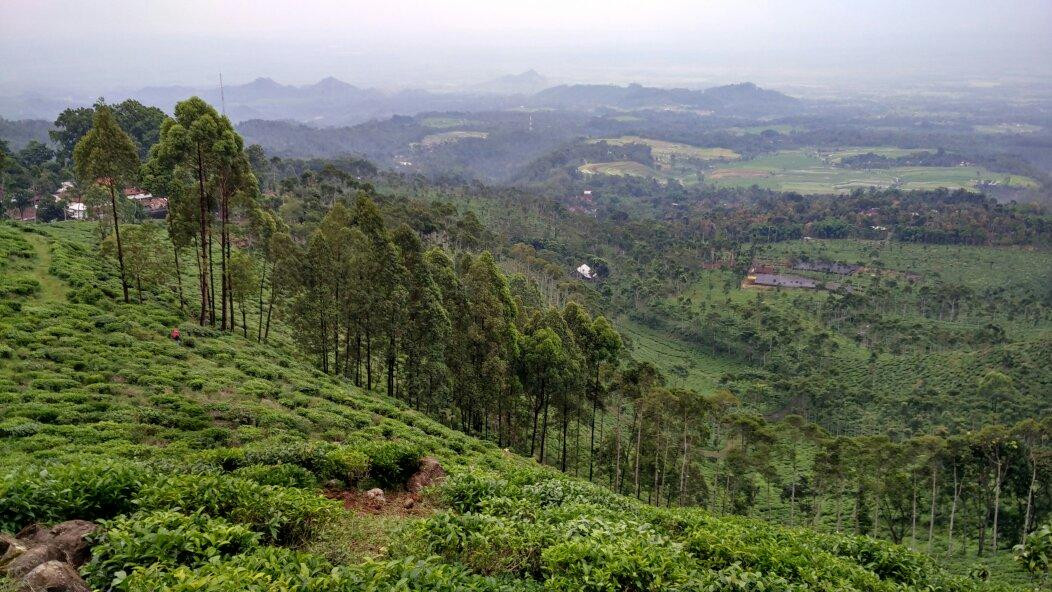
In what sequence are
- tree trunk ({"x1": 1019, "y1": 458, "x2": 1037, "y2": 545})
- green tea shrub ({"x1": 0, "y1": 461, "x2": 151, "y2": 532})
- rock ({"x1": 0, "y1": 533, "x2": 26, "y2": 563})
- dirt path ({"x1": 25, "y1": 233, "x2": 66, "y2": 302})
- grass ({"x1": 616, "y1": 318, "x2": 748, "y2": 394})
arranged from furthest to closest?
grass ({"x1": 616, "y1": 318, "x2": 748, "y2": 394}) < tree trunk ({"x1": 1019, "y1": 458, "x2": 1037, "y2": 545}) < dirt path ({"x1": 25, "y1": 233, "x2": 66, "y2": 302}) < green tea shrub ({"x1": 0, "y1": 461, "x2": 151, "y2": 532}) < rock ({"x1": 0, "y1": 533, "x2": 26, "y2": 563})

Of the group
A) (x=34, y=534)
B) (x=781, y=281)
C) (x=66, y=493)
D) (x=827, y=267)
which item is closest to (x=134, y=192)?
(x=66, y=493)

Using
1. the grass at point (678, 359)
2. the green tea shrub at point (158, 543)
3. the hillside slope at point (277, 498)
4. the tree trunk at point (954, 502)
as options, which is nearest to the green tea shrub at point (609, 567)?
the hillside slope at point (277, 498)

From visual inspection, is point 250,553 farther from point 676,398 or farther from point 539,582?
point 676,398

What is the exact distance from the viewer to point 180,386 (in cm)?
1456

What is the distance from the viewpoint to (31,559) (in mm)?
5262

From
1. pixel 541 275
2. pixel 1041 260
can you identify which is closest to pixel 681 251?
pixel 541 275

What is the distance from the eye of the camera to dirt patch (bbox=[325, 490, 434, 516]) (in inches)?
375

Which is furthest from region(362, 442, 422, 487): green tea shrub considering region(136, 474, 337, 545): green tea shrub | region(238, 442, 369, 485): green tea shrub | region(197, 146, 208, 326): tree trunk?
region(197, 146, 208, 326): tree trunk

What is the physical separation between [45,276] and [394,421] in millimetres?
13772

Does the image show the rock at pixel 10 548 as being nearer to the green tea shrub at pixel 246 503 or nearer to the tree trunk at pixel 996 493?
the green tea shrub at pixel 246 503

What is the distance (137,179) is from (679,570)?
2095cm

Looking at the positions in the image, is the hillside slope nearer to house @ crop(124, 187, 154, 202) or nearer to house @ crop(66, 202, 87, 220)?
house @ crop(124, 187, 154, 202)

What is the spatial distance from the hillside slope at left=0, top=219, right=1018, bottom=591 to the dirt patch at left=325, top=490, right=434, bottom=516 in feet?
0.20

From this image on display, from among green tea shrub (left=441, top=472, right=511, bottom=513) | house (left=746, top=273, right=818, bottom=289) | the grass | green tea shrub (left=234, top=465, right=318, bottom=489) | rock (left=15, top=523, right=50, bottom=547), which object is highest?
rock (left=15, top=523, right=50, bottom=547)
